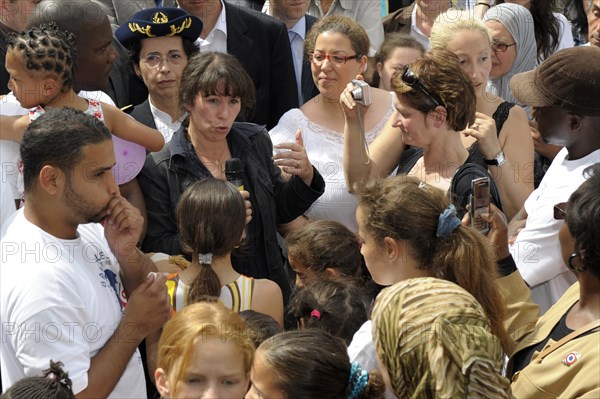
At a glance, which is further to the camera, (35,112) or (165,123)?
(165,123)

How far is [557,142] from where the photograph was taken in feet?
14.1

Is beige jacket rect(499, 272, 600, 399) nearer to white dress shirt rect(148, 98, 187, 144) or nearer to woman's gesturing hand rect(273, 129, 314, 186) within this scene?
woman's gesturing hand rect(273, 129, 314, 186)

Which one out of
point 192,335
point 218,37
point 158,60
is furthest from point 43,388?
point 218,37

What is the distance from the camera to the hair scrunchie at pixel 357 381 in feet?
9.45

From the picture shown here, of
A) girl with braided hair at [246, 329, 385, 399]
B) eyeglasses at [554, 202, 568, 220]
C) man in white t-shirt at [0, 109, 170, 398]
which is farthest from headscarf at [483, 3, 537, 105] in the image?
girl with braided hair at [246, 329, 385, 399]

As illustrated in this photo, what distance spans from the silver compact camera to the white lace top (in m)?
0.50

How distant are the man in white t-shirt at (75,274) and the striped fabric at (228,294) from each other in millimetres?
254

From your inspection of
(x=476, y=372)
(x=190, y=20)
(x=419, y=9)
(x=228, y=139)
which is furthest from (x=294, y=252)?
(x=419, y=9)

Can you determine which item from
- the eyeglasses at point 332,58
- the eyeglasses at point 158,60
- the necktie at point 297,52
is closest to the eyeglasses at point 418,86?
the eyeglasses at point 332,58

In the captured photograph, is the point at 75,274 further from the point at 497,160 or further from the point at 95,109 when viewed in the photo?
the point at 497,160

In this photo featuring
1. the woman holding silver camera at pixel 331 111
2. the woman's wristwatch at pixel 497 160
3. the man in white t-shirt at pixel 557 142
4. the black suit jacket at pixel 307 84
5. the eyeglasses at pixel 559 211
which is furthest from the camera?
the black suit jacket at pixel 307 84

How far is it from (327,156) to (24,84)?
180cm

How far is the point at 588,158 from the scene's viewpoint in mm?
4129

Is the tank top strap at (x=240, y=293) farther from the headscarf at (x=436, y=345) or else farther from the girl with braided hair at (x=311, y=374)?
the headscarf at (x=436, y=345)
